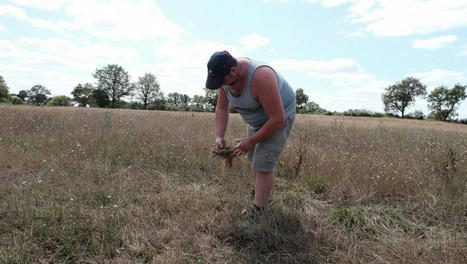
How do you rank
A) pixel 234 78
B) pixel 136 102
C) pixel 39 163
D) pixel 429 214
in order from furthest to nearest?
pixel 136 102, pixel 39 163, pixel 429 214, pixel 234 78

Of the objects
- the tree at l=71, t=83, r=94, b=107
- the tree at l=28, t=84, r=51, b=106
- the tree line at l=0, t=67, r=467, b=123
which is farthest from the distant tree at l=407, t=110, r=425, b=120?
the tree at l=28, t=84, r=51, b=106

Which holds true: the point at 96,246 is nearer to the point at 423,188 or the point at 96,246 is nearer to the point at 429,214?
the point at 429,214

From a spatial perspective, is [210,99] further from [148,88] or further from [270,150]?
[270,150]

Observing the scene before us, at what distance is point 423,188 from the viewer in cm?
340

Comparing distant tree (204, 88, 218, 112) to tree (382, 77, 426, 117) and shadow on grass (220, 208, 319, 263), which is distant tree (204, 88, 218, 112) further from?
shadow on grass (220, 208, 319, 263)

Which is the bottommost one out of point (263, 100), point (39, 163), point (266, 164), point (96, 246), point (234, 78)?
point (96, 246)

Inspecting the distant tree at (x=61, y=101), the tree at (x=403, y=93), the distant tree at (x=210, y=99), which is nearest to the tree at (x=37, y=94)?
the distant tree at (x=61, y=101)

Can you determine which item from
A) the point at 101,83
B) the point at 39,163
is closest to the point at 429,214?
the point at 39,163

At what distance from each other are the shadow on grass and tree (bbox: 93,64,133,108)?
2646 inches

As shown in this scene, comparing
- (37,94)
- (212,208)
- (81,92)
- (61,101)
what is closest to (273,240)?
(212,208)

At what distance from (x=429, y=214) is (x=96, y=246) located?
3337 millimetres

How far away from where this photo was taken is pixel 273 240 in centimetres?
235

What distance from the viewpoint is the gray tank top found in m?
2.44

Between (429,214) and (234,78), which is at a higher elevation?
(234,78)
